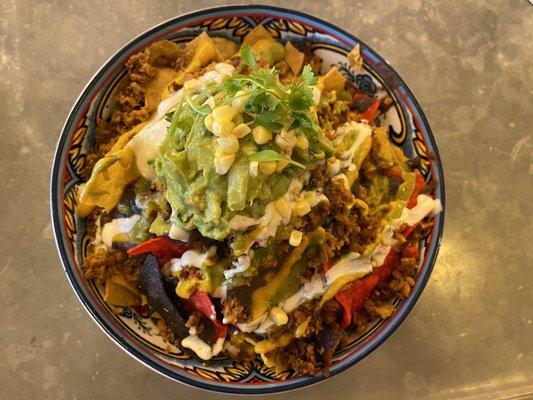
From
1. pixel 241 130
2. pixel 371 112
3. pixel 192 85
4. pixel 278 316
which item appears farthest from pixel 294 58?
pixel 278 316

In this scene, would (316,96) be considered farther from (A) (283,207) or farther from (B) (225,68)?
(A) (283,207)

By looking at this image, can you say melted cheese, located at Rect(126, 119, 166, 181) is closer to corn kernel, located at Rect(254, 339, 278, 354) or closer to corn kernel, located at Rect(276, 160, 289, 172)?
corn kernel, located at Rect(276, 160, 289, 172)

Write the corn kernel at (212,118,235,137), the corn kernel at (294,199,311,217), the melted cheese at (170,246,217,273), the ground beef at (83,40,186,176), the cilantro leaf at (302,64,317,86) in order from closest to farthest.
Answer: the corn kernel at (212,118,235,137) < the cilantro leaf at (302,64,317,86) < the corn kernel at (294,199,311,217) < the melted cheese at (170,246,217,273) < the ground beef at (83,40,186,176)

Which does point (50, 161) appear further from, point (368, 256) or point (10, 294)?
point (368, 256)

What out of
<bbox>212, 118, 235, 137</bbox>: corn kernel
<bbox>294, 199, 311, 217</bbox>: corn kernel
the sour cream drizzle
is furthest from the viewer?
the sour cream drizzle

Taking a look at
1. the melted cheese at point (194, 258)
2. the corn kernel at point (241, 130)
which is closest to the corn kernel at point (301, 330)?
the melted cheese at point (194, 258)

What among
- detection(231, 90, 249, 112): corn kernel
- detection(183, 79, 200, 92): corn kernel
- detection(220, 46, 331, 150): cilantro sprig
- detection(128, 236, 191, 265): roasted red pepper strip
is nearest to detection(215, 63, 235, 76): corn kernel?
detection(183, 79, 200, 92): corn kernel
